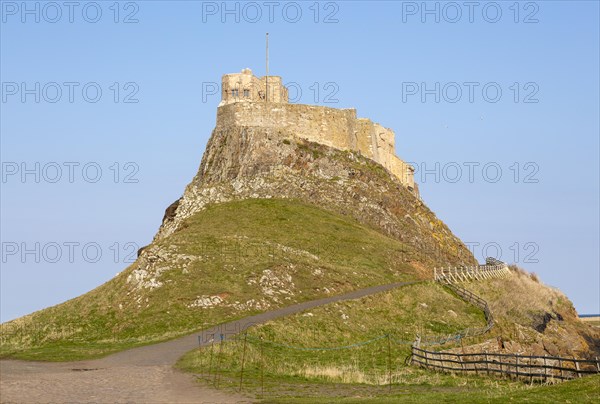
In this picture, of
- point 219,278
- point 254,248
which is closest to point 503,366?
point 219,278

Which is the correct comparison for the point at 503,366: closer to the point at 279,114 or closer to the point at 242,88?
the point at 279,114

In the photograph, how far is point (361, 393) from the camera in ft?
127

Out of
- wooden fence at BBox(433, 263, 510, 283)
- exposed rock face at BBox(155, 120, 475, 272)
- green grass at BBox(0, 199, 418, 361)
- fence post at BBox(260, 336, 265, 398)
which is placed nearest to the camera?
fence post at BBox(260, 336, 265, 398)

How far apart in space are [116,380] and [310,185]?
67161mm

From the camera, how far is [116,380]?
40.2 metres

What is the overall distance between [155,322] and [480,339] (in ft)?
76.1

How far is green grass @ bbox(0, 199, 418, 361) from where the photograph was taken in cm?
6166

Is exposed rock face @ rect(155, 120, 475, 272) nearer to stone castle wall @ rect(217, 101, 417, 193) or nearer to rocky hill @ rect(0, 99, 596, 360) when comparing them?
rocky hill @ rect(0, 99, 596, 360)

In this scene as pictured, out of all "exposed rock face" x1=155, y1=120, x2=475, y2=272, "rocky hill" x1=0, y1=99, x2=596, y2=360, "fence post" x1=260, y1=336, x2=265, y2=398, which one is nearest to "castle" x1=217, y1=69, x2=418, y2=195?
"rocky hill" x1=0, y1=99, x2=596, y2=360

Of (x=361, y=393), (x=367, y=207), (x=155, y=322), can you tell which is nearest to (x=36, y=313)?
(x=155, y=322)

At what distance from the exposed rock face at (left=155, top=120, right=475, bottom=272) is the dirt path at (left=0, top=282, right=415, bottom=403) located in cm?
4763

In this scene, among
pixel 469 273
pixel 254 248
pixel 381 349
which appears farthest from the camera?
pixel 469 273

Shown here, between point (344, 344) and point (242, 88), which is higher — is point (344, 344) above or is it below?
below

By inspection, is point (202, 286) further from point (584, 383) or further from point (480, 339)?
point (584, 383)
